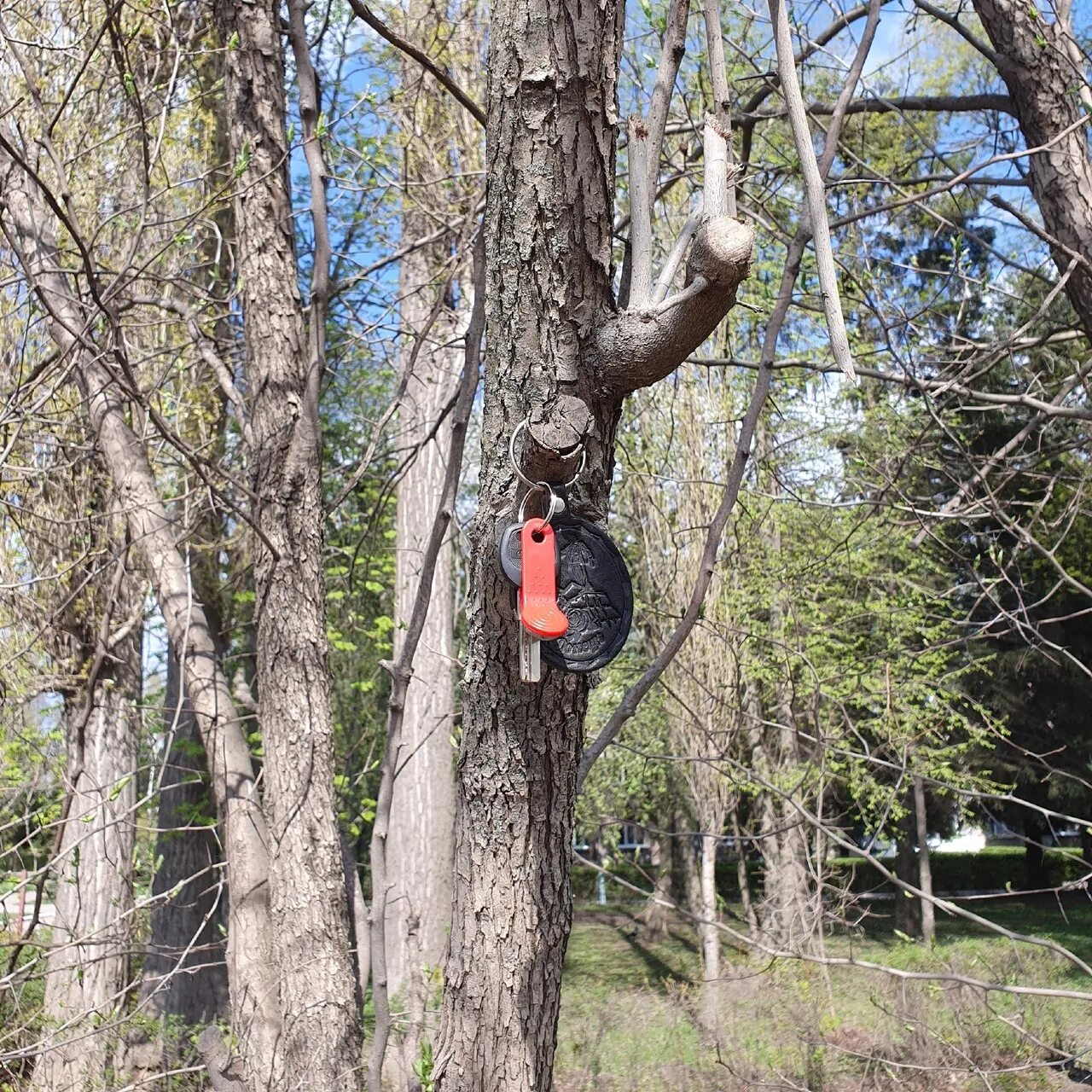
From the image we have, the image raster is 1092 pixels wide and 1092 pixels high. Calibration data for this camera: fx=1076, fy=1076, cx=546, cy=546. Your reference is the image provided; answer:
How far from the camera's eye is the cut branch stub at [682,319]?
1282mm

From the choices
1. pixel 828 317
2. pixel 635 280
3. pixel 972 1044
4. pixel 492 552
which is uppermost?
pixel 635 280

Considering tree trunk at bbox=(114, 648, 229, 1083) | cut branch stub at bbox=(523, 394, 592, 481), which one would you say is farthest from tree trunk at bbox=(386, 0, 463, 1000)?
cut branch stub at bbox=(523, 394, 592, 481)

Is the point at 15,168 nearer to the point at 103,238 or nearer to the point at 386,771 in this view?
the point at 103,238

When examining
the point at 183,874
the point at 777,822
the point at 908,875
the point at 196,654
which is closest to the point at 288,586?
the point at 196,654

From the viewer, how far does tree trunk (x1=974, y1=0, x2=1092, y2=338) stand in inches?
135

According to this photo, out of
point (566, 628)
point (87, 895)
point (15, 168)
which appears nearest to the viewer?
point (566, 628)

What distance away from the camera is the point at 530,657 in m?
1.33

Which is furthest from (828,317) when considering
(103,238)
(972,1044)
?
Result: (972,1044)

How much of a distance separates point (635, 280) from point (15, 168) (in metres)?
3.11

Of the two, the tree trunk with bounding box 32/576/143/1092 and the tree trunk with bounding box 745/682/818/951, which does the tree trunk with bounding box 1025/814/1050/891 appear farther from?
the tree trunk with bounding box 32/576/143/1092

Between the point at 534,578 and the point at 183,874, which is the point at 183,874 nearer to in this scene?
the point at 183,874

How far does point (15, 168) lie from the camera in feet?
12.0

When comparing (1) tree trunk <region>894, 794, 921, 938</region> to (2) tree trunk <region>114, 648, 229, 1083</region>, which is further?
(1) tree trunk <region>894, 794, 921, 938</region>

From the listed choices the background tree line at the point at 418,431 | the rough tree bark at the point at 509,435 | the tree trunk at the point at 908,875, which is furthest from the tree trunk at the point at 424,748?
the tree trunk at the point at 908,875
